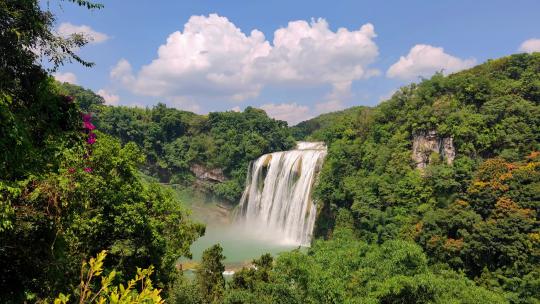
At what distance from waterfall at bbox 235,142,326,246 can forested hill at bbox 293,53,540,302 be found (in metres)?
2.40

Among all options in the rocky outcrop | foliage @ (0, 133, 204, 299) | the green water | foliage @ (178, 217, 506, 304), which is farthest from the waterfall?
foliage @ (178, 217, 506, 304)

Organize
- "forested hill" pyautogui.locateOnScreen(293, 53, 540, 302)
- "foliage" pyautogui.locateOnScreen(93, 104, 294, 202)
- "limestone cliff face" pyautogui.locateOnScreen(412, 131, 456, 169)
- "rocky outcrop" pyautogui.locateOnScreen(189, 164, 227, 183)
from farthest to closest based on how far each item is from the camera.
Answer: "rocky outcrop" pyautogui.locateOnScreen(189, 164, 227, 183)
"foliage" pyautogui.locateOnScreen(93, 104, 294, 202)
"limestone cliff face" pyautogui.locateOnScreen(412, 131, 456, 169)
"forested hill" pyautogui.locateOnScreen(293, 53, 540, 302)

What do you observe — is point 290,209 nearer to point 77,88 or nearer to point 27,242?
point 27,242

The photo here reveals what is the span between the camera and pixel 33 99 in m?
6.17

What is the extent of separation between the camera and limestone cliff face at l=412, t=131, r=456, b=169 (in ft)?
94.3

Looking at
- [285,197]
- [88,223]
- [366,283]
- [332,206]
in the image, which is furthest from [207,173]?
[88,223]

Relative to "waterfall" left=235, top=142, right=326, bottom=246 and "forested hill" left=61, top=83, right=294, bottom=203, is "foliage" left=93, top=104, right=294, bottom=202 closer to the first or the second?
"forested hill" left=61, top=83, right=294, bottom=203

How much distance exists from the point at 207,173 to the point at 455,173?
4078cm

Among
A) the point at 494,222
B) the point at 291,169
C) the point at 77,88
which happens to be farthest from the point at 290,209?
the point at 77,88

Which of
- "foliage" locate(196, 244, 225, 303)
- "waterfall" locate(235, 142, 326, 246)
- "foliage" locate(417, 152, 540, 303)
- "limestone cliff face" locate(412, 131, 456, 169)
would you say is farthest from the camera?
"waterfall" locate(235, 142, 326, 246)

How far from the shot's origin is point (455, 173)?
25.2 meters

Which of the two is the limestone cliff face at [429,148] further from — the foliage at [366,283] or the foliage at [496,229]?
the foliage at [366,283]

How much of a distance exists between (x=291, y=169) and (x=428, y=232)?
63.8ft

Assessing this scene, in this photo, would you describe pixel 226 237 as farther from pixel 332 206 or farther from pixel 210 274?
pixel 210 274
